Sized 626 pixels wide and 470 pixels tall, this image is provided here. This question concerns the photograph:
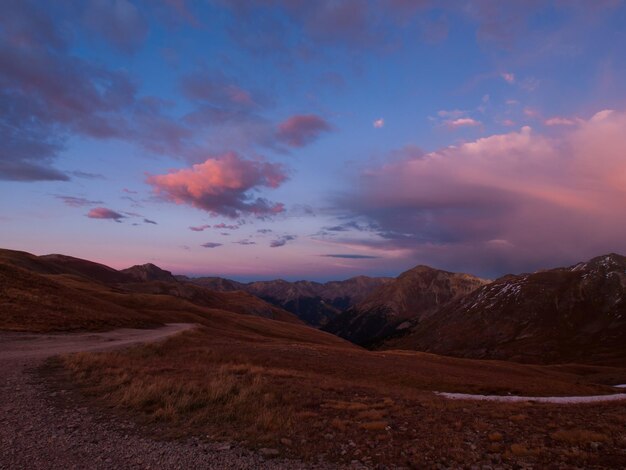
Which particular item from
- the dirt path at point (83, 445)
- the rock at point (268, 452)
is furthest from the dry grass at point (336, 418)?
the dirt path at point (83, 445)

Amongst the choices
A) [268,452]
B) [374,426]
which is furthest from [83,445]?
[374,426]

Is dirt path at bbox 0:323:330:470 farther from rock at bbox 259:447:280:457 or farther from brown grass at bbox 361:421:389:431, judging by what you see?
brown grass at bbox 361:421:389:431

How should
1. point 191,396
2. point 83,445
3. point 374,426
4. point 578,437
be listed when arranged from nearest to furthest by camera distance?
point 83,445 < point 578,437 < point 374,426 < point 191,396

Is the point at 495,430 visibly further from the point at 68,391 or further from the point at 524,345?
the point at 524,345

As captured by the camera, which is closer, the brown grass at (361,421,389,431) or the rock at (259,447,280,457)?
the rock at (259,447,280,457)

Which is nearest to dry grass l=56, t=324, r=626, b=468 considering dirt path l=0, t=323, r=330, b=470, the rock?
the rock

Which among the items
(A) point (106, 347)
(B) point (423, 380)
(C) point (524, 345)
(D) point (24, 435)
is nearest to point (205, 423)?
(D) point (24, 435)

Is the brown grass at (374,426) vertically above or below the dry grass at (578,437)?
below

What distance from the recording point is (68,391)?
618 inches

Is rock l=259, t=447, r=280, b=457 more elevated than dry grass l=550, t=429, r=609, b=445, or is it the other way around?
dry grass l=550, t=429, r=609, b=445

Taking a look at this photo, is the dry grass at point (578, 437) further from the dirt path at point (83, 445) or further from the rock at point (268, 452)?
the rock at point (268, 452)

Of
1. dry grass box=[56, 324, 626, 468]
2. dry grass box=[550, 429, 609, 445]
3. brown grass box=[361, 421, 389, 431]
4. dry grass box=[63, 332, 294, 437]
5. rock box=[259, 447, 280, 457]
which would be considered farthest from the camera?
dry grass box=[63, 332, 294, 437]

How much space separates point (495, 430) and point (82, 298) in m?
57.7

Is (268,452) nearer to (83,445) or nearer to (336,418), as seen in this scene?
(336,418)
